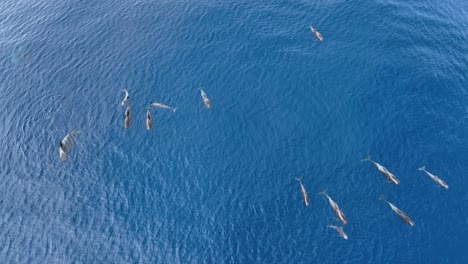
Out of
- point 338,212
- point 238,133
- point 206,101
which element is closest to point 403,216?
point 338,212

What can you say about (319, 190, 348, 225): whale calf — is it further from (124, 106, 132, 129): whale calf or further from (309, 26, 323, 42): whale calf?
(309, 26, 323, 42): whale calf

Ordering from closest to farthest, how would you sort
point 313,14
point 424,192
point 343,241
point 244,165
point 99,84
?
point 343,241 < point 424,192 < point 244,165 < point 99,84 < point 313,14

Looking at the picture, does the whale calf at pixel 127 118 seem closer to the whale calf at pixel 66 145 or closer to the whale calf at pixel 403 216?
the whale calf at pixel 66 145

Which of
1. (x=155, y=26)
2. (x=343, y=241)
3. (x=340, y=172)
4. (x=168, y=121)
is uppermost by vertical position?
(x=155, y=26)

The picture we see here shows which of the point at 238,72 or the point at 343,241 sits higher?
the point at 238,72

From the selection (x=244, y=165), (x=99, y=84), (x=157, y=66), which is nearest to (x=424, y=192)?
(x=244, y=165)

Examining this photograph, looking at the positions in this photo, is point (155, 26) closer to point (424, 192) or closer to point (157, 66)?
point (157, 66)

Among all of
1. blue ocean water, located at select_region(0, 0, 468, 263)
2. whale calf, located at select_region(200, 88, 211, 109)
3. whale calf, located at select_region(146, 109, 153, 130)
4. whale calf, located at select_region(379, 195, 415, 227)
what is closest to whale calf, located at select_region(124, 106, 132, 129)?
blue ocean water, located at select_region(0, 0, 468, 263)
